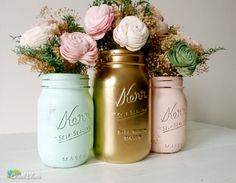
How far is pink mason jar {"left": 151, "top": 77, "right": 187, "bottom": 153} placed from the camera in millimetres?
646

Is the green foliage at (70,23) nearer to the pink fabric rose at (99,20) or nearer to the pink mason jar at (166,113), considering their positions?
the pink fabric rose at (99,20)

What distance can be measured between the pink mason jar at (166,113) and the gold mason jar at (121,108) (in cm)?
8

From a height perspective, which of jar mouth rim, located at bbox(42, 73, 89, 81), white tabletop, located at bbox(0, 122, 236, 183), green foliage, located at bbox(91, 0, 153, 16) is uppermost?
green foliage, located at bbox(91, 0, 153, 16)

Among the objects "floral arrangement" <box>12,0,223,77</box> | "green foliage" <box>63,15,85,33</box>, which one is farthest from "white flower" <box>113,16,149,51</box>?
"green foliage" <box>63,15,85,33</box>

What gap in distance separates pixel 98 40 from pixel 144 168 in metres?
0.33

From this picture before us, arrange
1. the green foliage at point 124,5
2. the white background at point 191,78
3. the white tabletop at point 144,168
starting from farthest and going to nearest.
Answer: the white background at point 191,78
the green foliage at point 124,5
the white tabletop at point 144,168

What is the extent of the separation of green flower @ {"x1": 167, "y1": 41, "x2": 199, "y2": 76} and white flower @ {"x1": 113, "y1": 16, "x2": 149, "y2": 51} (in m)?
0.10

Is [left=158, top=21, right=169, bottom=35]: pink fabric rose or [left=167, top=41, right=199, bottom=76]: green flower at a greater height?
[left=158, top=21, right=169, bottom=35]: pink fabric rose

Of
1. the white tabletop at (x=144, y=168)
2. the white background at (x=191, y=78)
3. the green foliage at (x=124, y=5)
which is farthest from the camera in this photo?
the white background at (x=191, y=78)

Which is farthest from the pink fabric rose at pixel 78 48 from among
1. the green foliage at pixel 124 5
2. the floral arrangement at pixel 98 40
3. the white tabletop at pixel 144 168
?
the white tabletop at pixel 144 168

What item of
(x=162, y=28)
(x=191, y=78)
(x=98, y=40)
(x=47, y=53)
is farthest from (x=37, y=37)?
(x=191, y=78)

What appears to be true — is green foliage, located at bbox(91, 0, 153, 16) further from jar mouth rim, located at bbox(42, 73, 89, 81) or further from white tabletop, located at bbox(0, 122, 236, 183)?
white tabletop, located at bbox(0, 122, 236, 183)

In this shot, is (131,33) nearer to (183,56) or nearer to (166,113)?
(183,56)

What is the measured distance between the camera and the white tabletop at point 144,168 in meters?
0.49
